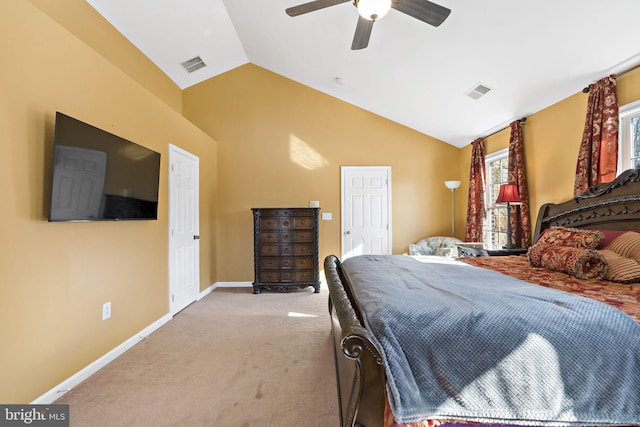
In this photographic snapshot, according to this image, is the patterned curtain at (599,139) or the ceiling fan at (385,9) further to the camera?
the patterned curtain at (599,139)

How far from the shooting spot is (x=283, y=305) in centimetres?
390

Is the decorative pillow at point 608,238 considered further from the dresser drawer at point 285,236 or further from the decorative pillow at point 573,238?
the dresser drawer at point 285,236

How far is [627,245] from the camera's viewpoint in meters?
1.99

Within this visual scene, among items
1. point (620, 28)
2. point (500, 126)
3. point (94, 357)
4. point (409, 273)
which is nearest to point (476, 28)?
point (620, 28)

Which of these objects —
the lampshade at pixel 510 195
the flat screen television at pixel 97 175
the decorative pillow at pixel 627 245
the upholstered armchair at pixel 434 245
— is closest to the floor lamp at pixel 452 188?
the upholstered armchair at pixel 434 245

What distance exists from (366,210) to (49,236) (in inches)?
161

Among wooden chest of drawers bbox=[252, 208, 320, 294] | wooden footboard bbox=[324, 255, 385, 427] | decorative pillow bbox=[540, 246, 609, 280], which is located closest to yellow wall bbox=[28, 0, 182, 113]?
wooden chest of drawers bbox=[252, 208, 320, 294]

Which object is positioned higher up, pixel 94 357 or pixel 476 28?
pixel 476 28

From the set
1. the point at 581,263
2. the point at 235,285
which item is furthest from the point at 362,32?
the point at 235,285

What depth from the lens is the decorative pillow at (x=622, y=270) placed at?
5.66 feet

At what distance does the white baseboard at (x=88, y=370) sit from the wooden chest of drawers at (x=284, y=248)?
1.71 m

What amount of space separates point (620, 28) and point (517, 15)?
2.30 feet

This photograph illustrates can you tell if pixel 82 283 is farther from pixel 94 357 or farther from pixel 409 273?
pixel 409 273

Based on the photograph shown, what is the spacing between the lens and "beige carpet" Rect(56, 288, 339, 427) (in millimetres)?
1738
